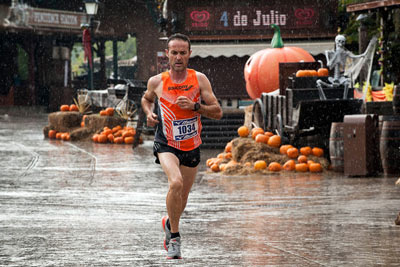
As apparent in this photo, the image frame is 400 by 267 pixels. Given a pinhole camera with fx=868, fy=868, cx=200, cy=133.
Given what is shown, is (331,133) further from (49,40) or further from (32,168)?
(49,40)

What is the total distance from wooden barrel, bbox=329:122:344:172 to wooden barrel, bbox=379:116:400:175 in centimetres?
71

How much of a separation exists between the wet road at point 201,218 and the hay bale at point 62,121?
815 cm

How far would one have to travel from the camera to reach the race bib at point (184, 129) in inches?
297

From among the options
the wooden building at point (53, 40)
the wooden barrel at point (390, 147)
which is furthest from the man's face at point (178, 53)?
the wooden building at point (53, 40)

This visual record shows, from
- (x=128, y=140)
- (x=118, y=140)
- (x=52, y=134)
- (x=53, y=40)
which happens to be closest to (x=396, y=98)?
(x=128, y=140)

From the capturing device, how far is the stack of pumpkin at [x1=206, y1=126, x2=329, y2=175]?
15.1 meters

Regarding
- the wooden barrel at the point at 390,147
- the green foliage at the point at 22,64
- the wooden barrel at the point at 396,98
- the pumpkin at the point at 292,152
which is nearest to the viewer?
the wooden barrel at the point at 390,147

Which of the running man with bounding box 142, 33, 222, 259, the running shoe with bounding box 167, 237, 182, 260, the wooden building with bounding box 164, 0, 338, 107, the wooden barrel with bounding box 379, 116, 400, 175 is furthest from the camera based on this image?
the wooden building with bounding box 164, 0, 338, 107

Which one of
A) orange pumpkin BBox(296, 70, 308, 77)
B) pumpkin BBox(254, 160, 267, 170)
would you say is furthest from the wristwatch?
orange pumpkin BBox(296, 70, 308, 77)

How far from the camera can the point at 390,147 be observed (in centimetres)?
1422

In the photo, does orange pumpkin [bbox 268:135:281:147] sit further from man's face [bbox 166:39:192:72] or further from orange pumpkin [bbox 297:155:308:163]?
man's face [bbox 166:39:192:72]

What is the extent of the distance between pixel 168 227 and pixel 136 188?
5.58 meters

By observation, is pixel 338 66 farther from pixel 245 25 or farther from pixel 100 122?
pixel 245 25

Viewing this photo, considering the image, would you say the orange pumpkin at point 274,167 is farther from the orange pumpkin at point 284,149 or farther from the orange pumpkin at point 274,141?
the orange pumpkin at point 274,141
